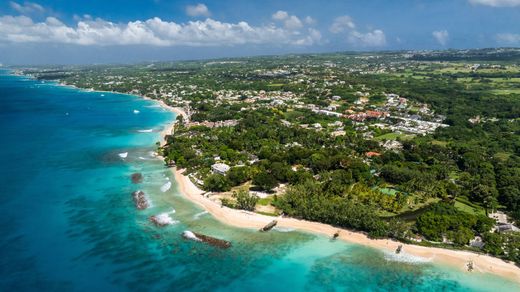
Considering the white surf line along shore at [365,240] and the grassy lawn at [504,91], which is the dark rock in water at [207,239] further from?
the grassy lawn at [504,91]

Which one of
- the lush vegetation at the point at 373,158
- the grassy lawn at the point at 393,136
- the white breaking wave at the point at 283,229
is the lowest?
the white breaking wave at the point at 283,229

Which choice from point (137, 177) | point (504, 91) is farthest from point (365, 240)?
point (504, 91)

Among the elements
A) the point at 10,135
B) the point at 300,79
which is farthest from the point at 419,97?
the point at 10,135

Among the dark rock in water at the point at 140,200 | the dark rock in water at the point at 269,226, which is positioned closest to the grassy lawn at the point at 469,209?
the dark rock in water at the point at 269,226

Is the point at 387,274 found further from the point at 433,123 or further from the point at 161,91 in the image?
the point at 161,91

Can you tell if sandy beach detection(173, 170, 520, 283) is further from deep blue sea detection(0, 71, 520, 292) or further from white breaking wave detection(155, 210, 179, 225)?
white breaking wave detection(155, 210, 179, 225)

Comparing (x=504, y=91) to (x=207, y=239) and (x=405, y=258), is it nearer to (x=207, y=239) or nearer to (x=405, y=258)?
(x=405, y=258)
